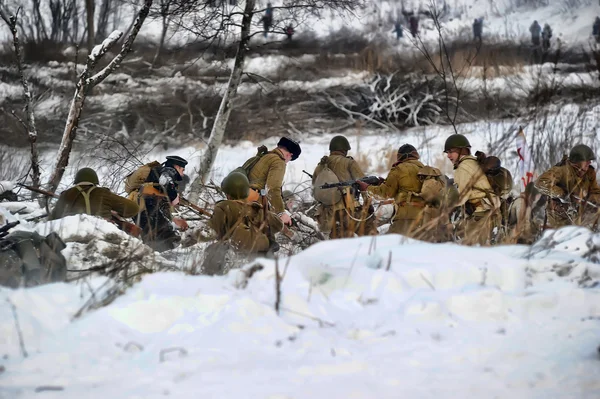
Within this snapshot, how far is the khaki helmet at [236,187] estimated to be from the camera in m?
5.68

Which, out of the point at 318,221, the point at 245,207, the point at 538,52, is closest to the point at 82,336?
the point at 245,207

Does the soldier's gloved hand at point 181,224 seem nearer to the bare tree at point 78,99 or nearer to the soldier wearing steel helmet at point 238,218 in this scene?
the soldier wearing steel helmet at point 238,218

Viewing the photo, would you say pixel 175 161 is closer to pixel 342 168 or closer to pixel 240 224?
pixel 342 168

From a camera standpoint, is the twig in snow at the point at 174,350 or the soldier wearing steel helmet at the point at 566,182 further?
the soldier wearing steel helmet at the point at 566,182

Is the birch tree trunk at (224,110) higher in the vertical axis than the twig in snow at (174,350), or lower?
higher

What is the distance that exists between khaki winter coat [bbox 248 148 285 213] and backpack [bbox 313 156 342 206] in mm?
733

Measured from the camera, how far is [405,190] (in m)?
6.72

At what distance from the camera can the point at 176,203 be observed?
688cm

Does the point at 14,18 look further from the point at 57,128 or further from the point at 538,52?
the point at 538,52

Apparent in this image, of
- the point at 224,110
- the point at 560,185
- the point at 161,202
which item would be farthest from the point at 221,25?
the point at 560,185

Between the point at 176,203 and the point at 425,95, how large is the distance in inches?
487

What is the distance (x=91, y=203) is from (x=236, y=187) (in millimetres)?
1553

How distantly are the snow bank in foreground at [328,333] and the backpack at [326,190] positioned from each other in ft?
13.2

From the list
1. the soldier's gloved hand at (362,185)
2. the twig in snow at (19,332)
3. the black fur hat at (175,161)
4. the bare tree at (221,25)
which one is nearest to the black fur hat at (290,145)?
the soldier's gloved hand at (362,185)
